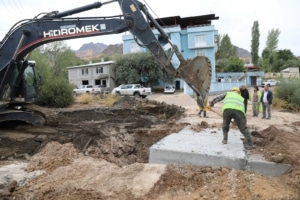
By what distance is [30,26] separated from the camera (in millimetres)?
9375

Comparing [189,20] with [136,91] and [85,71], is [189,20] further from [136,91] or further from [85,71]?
[136,91]

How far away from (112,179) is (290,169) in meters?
3.04

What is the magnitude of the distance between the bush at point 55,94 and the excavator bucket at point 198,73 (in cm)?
1501

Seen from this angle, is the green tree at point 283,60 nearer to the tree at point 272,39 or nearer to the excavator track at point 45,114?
the tree at point 272,39

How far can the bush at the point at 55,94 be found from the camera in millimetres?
21516

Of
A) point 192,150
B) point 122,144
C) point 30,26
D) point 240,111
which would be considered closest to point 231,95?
point 240,111

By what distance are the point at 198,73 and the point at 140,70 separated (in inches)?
→ 1225

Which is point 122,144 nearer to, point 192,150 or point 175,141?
point 175,141

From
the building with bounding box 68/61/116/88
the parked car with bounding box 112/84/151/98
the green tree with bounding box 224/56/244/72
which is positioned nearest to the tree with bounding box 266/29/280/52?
the green tree with bounding box 224/56/244/72

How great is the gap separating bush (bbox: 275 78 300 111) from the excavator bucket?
12102 millimetres

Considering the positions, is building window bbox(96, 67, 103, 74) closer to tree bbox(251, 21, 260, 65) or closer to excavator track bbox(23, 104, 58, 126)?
excavator track bbox(23, 104, 58, 126)

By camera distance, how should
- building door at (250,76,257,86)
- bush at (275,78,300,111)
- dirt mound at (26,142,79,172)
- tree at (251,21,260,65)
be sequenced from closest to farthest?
dirt mound at (26,142,79,172) → bush at (275,78,300,111) → building door at (250,76,257,86) → tree at (251,21,260,65)

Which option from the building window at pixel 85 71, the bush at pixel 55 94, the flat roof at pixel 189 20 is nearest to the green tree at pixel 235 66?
the flat roof at pixel 189 20

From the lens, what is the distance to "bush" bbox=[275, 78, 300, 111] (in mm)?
18108
